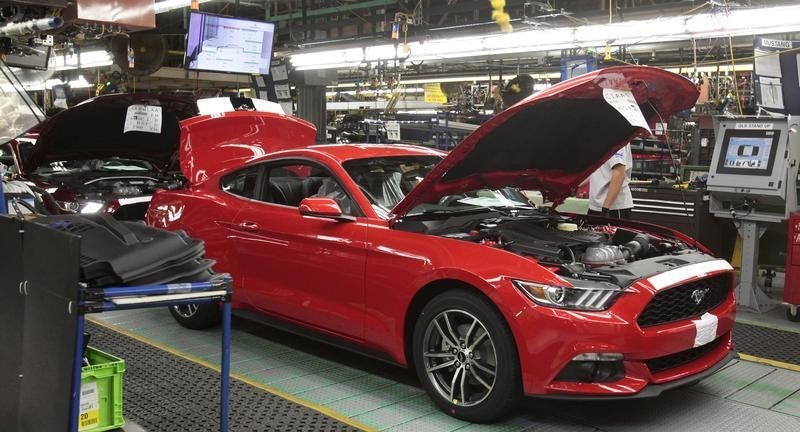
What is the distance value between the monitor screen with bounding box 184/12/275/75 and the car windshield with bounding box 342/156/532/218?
504 centimetres

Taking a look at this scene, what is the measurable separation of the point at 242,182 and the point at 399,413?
2260 mm

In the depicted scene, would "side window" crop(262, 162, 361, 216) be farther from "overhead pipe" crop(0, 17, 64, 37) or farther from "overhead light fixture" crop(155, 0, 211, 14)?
"overhead light fixture" crop(155, 0, 211, 14)

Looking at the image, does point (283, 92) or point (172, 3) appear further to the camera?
point (283, 92)

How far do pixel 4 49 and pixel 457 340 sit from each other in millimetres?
3118

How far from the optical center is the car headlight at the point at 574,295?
11.3ft

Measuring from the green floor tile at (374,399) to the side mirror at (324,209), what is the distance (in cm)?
105

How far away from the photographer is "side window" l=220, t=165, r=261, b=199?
205 inches

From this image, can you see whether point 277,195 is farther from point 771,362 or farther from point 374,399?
point 771,362

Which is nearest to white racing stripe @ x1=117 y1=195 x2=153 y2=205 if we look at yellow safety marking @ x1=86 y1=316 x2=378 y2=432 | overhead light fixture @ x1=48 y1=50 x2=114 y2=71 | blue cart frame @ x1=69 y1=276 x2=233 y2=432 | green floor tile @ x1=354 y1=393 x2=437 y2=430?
yellow safety marking @ x1=86 y1=316 x2=378 y2=432

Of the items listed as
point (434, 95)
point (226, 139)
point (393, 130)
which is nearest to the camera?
point (226, 139)

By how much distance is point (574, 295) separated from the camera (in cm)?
349

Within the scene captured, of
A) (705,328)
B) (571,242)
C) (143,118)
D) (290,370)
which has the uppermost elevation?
(143,118)

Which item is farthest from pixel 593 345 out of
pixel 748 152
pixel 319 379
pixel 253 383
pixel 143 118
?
pixel 143 118

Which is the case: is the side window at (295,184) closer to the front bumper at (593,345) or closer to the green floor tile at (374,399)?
the green floor tile at (374,399)
